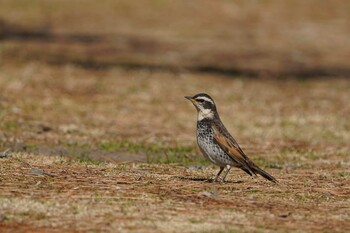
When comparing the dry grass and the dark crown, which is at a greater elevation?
the dark crown

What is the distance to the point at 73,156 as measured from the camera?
54.0 feet

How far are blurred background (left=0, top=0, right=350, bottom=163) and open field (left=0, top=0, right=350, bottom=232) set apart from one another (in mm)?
65

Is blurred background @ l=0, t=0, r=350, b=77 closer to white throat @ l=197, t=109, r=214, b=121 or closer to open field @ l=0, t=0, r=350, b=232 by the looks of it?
open field @ l=0, t=0, r=350, b=232

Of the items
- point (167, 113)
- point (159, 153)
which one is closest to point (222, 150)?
point (159, 153)

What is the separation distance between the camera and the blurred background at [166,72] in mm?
20656

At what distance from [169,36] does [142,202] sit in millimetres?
Result: 26063

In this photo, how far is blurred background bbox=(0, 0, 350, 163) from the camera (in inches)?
813

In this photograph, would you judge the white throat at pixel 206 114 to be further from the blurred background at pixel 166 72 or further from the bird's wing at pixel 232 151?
the blurred background at pixel 166 72

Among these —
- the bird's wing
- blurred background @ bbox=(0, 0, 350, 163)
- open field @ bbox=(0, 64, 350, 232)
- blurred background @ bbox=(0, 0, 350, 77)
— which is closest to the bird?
the bird's wing

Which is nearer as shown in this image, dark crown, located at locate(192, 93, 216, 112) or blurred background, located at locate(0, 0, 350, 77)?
dark crown, located at locate(192, 93, 216, 112)

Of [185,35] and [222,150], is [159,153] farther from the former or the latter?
[185,35]

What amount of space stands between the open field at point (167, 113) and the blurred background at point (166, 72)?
0.21 ft

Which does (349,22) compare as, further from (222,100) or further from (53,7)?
(222,100)

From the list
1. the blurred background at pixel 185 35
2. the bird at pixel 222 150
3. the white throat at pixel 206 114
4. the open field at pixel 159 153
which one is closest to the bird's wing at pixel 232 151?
the bird at pixel 222 150
